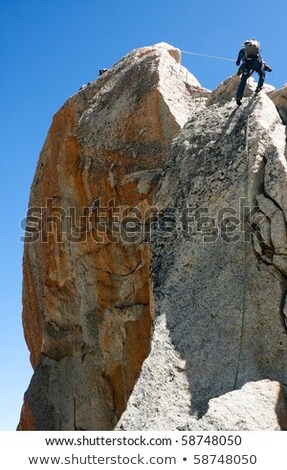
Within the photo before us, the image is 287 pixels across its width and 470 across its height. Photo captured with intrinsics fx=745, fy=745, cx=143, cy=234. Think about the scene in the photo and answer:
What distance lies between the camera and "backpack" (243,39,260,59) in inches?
488

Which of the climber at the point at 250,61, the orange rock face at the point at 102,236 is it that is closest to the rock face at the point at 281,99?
the climber at the point at 250,61

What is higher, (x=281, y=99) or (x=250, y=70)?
(x=250, y=70)

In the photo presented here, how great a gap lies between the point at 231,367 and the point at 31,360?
10121 mm

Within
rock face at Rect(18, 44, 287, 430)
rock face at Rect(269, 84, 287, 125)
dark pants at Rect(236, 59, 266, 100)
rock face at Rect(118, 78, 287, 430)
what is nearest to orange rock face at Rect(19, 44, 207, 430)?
rock face at Rect(18, 44, 287, 430)

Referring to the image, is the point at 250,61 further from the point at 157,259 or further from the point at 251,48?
the point at 157,259

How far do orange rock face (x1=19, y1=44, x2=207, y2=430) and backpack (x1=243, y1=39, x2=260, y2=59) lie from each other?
82.7 inches

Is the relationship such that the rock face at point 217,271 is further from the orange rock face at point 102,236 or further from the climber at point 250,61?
the orange rock face at point 102,236

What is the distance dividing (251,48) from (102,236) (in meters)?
5.05

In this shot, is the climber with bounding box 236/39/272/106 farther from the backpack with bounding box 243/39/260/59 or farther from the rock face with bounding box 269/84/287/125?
the rock face with bounding box 269/84/287/125

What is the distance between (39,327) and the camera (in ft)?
58.4

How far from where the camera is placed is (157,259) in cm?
1092

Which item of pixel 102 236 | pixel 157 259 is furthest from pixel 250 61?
pixel 102 236
